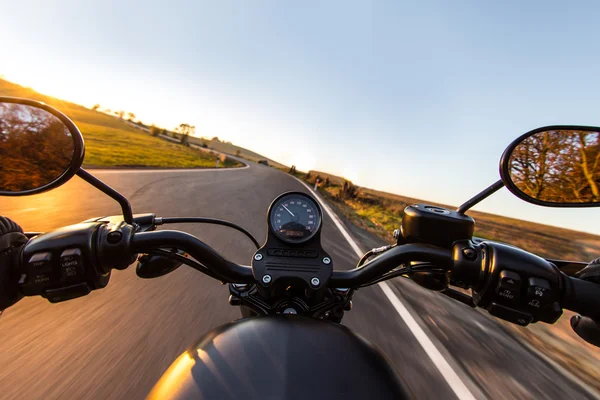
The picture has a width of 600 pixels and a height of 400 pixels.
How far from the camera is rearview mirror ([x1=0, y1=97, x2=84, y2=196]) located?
113 cm

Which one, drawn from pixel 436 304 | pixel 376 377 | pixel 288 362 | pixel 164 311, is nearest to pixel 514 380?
pixel 436 304

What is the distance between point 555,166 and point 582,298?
0.54 metres

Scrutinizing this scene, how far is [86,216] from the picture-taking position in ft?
17.7

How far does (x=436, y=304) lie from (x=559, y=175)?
10.5 ft

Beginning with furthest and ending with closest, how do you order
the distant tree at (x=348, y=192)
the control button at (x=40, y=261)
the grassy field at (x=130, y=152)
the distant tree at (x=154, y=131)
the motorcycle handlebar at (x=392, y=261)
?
the distant tree at (x=154, y=131), the distant tree at (x=348, y=192), the grassy field at (x=130, y=152), the motorcycle handlebar at (x=392, y=261), the control button at (x=40, y=261)

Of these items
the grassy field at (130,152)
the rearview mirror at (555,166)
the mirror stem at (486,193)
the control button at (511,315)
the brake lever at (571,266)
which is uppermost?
the rearview mirror at (555,166)

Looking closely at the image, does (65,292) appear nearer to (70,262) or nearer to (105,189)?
(70,262)

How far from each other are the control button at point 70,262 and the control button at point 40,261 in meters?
0.04

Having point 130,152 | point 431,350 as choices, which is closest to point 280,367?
point 431,350

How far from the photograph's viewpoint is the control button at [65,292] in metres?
1.00

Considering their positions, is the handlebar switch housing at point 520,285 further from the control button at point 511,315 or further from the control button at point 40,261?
the control button at point 40,261

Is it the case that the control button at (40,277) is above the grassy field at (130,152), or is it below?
above

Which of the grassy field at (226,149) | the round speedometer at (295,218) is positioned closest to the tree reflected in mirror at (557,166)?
the round speedometer at (295,218)

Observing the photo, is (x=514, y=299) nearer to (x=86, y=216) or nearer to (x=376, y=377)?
(x=376, y=377)
